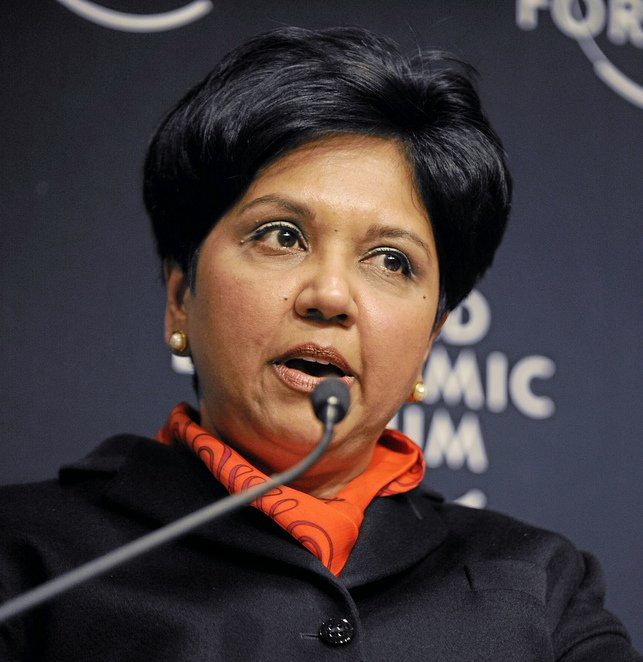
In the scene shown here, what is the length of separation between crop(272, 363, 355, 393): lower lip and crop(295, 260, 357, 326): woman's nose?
0.05m

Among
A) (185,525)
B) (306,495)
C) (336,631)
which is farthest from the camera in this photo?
(306,495)

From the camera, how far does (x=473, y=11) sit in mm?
1606

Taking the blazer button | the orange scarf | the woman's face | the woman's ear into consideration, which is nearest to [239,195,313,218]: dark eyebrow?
the woman's face

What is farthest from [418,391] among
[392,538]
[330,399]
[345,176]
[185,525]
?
[185,525]

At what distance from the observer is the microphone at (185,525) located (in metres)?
0.59

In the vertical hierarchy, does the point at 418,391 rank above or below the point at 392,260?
below

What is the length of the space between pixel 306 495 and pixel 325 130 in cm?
37

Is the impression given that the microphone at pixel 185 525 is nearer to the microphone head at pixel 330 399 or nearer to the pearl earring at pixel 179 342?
the microphone head at pixel 330 399

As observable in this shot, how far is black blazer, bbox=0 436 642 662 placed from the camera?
89 cm

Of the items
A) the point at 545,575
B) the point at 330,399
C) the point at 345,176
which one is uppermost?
the point at 345,176

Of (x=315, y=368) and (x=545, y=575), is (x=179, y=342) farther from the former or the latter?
(x=545, y=575)

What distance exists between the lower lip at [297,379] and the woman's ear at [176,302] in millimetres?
171

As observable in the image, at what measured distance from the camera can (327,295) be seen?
0.94 metres

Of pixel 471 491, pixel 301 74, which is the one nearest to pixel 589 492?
pixel 471 491
